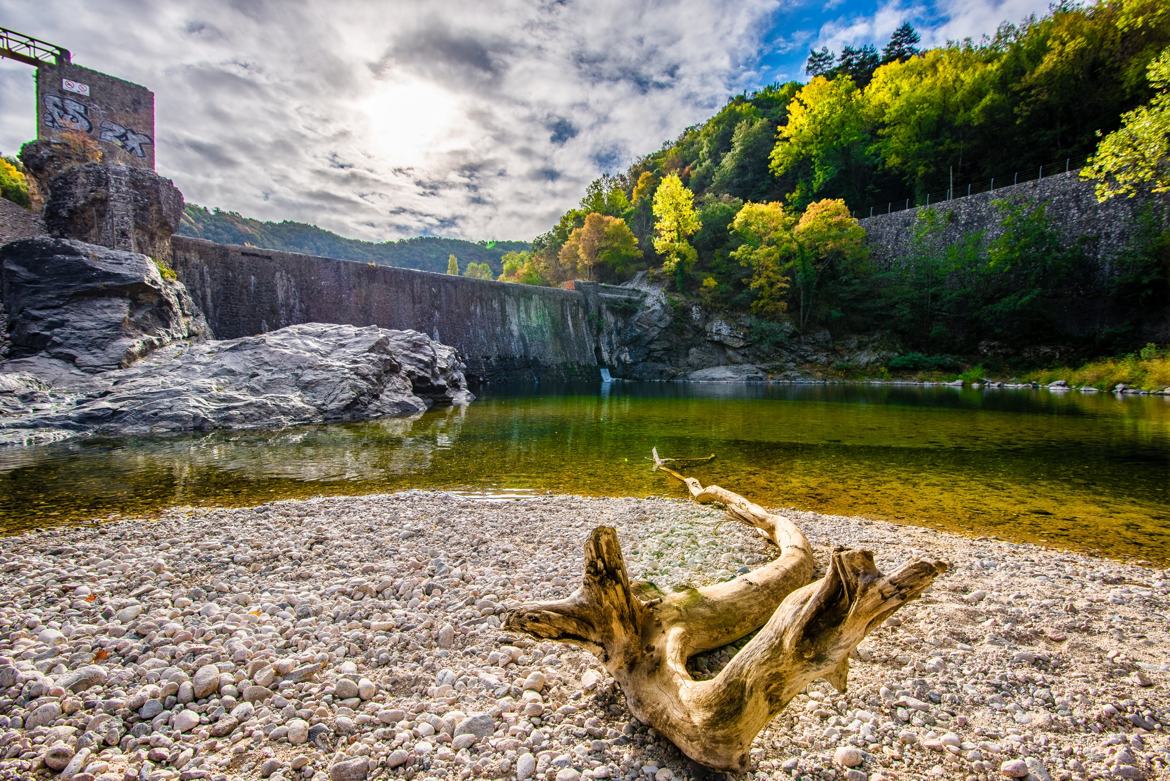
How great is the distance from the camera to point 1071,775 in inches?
72.9

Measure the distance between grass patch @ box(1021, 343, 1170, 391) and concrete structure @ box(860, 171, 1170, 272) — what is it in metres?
7.50

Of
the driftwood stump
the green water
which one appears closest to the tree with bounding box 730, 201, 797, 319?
the green water

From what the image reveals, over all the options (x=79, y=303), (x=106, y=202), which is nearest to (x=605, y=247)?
(x=106, y=202)

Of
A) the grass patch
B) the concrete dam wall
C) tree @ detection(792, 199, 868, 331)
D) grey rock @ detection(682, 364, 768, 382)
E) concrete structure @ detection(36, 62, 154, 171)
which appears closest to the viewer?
the grass patch

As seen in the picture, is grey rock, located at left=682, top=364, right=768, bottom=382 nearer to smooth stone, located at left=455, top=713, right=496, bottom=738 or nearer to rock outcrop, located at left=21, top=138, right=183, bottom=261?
rock outcrop, located at left=21, top=138, right=183, bottom=261

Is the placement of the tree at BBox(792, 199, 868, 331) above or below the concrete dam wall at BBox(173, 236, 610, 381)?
above

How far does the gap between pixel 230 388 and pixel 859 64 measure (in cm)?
6251

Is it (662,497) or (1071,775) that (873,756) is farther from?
(662,497)

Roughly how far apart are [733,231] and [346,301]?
95.2 feet

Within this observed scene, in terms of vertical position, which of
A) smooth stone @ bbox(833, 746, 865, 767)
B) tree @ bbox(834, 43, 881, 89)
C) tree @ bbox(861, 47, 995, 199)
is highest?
tree @ bbox(834, 43, 881, 89)

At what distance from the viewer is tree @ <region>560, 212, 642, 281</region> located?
42.2 m

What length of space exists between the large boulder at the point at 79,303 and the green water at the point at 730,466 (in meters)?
5.34

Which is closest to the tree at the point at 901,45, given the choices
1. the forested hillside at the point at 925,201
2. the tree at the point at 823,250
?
the forested hillside at the point at 925,201

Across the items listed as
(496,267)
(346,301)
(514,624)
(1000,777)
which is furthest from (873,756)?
(496,267)
